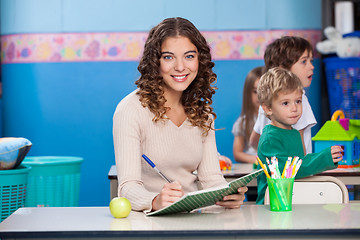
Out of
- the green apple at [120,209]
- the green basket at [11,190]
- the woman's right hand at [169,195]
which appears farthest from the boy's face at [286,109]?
the green basket at [11,190]

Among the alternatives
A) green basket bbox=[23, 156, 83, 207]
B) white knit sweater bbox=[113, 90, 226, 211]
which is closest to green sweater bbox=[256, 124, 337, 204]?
white knit sweater bbox=[113, 90, 226, 211]

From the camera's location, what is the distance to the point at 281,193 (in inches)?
68.3

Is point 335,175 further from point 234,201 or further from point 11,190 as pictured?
point 11,190

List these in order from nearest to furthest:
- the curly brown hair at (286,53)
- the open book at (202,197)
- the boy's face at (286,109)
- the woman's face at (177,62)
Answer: the open book at (202,197) → the woman's face at (177,62) → the boy's face at (286,109) → the curly brown hair at (286,53)

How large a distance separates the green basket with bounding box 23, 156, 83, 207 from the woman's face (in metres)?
1.61

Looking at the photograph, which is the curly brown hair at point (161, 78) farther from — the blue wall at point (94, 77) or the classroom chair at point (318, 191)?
the blue wall at point (94, 77)

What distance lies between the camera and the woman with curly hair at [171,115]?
199 centimetres

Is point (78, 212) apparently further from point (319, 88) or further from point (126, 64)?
point (319, 88)

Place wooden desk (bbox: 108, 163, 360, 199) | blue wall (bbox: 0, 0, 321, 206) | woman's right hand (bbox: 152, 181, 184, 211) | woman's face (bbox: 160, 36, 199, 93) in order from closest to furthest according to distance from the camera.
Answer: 1. woman's right hand (bbox: 152, 181, 184, 211)
2. woman's face (bbox: 160, 36, 199, 93)
3. wooden desk (bbox: 108, 163, 360, 199)
4. blue wall (bbox: 0, 0, 321, 206)

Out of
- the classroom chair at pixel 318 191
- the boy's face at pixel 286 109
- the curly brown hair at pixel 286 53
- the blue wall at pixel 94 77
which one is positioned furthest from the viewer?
the blue wall at pixel 94 77

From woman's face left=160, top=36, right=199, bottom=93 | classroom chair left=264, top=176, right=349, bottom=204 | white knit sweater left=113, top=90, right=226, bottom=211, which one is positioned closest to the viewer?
white knit sweater left=113, top=90, right=226, bottom=211

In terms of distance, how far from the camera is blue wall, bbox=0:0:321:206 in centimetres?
459

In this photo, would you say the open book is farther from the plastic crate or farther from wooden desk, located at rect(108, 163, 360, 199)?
the plastic crate

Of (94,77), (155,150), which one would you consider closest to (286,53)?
(155,150)
